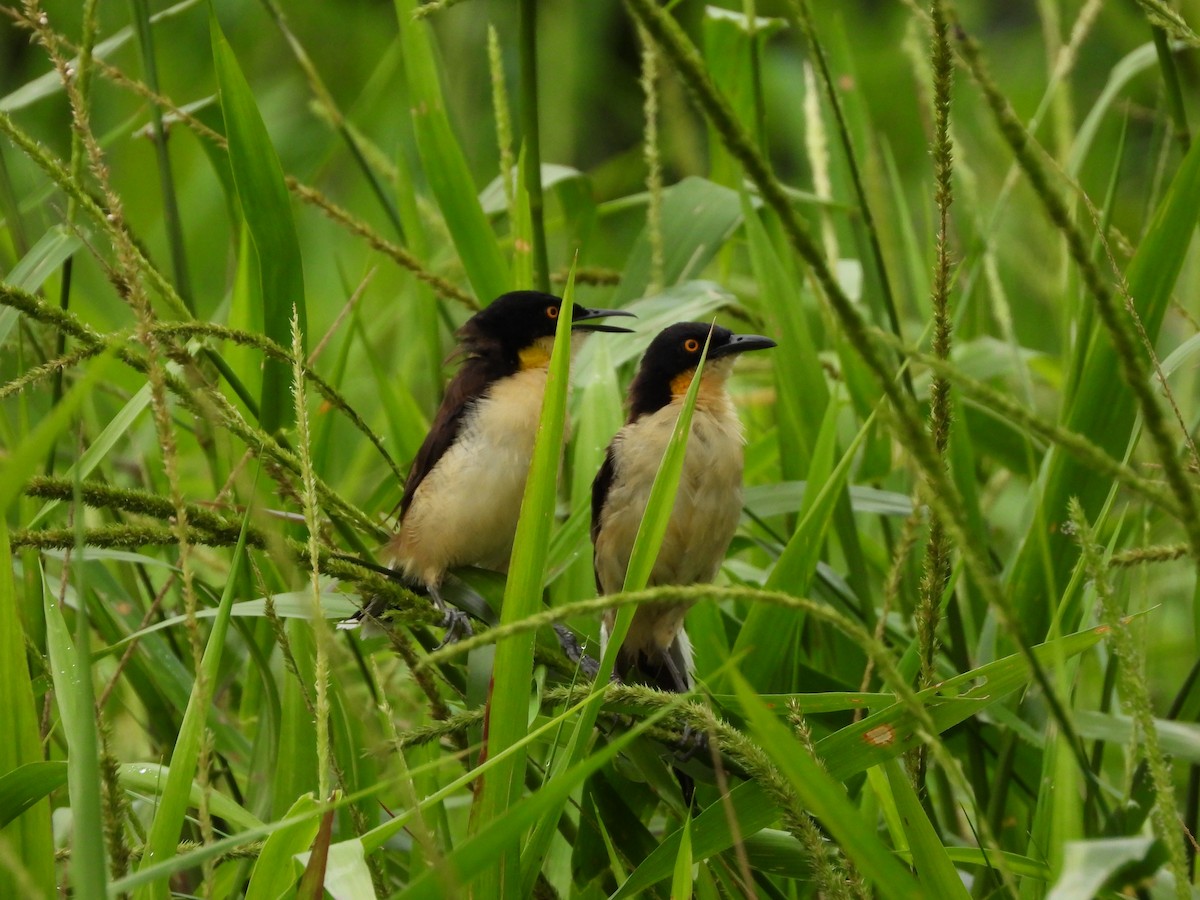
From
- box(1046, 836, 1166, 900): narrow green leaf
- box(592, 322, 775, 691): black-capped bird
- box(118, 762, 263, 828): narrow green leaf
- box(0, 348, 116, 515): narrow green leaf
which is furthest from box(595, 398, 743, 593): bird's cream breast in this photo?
box(0, 348, 116, 515): narrow green leaf

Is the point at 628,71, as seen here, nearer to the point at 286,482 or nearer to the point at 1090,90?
the point at 1090,90

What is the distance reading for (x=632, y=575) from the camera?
178 cm

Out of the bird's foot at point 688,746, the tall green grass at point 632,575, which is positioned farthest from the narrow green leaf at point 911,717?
the bird's foot at point 688,746

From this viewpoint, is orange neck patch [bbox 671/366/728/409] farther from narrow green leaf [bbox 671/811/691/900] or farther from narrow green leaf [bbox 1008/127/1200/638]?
narrow green leaf [bbox 671/811/691/900]

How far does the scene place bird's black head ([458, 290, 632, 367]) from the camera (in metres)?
3.31

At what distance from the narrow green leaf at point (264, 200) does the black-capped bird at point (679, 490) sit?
1.05 m

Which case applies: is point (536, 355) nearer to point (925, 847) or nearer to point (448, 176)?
point (448, 176)

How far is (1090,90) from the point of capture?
8.45m

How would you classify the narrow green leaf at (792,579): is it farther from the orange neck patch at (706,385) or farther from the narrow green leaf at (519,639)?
the orange neck patch at (706,385)

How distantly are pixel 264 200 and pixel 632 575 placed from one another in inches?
41.1

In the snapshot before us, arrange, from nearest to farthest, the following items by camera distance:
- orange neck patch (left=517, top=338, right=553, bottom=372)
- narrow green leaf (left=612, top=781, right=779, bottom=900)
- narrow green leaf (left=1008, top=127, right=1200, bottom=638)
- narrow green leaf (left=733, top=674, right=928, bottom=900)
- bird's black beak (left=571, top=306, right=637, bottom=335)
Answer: narrow green leaf (left=733, top=674, right=928, bottom=900) → narrow green leaf (left=612, top=781, right=779, bottom=900) → narrow green leaf (left=1008, top=127, right=1200, bottom=638) → bird's black beak (left=571, top=306, right=637, bottom=335) → orange neck patch (left=517, top=338, right=553, bottom=372)

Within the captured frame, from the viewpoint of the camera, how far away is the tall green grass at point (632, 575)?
4.25 feet

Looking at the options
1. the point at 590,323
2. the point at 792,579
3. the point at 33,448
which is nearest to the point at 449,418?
the point at 590,323

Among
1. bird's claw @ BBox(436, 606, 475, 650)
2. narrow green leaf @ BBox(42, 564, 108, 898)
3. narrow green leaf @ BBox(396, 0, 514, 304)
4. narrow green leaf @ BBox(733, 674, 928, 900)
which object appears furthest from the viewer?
narrow green leaf @ BBox(396, 0, 514, 304)
